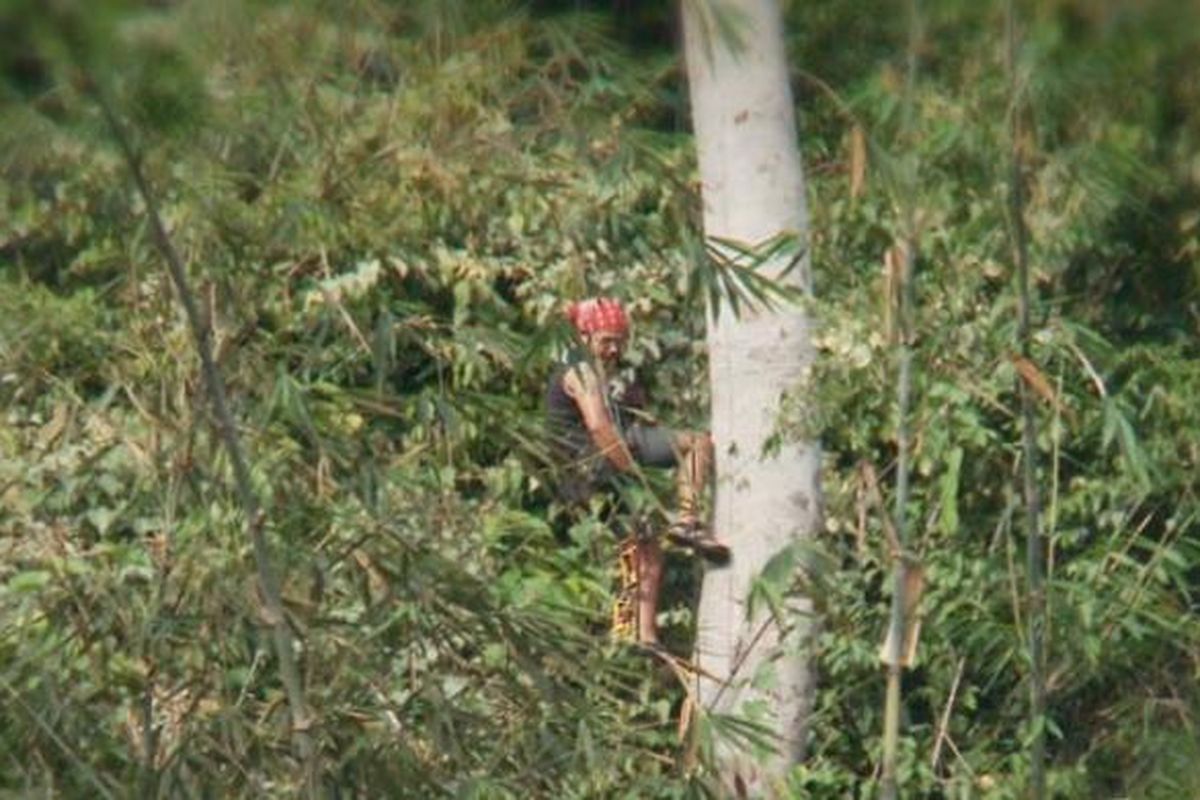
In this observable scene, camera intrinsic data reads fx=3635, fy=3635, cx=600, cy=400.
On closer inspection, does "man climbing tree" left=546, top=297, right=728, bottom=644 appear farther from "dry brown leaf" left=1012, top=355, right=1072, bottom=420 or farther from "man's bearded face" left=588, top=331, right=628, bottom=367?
"dry brown leaf" left=1012, top=355, right=1072, bottom=420

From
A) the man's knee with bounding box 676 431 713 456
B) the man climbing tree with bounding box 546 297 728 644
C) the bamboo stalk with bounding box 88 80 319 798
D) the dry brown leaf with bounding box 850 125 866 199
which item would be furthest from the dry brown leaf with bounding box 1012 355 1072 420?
the man's knee with bounding box 676 431 713 456

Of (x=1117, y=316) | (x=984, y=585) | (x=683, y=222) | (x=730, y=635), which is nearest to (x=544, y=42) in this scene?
(x=683, y=222)

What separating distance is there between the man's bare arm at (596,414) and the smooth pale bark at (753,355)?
3.20 feet

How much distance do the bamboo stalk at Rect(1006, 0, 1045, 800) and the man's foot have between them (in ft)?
7.01

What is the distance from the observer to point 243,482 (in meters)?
6.42

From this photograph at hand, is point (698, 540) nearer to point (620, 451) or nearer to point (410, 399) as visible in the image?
point (620, 451)

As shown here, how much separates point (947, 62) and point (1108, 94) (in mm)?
313

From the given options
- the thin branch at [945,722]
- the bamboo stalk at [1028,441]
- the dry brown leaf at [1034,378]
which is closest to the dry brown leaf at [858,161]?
the bamboo stalk at [1028,441]

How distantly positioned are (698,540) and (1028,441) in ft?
9.70

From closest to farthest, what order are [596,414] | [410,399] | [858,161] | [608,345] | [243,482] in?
1. [243,482]
2. [858,161]
3. [410,399]
4. [596,414]
5. [608,345]

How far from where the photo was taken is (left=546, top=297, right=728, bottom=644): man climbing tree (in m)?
8.08

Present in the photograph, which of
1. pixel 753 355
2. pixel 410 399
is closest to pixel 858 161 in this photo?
pixel 410 399

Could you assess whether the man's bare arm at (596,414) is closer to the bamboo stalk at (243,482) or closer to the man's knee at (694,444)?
the man's knee at (694,444)

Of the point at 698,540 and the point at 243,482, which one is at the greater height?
the point at 243,482
